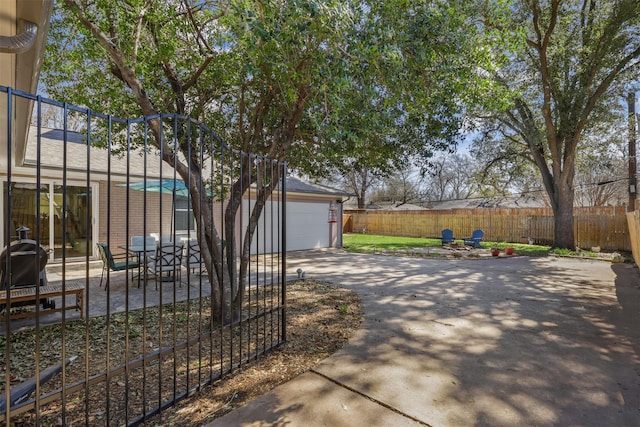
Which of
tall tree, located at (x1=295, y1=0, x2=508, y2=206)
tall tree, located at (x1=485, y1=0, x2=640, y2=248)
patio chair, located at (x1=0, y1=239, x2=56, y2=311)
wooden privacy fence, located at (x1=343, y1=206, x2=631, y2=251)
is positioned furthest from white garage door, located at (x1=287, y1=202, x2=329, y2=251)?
wooden privacy fence, located at (x1=343, y1=206, x2=631, y2=251)

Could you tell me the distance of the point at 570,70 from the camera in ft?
38.7

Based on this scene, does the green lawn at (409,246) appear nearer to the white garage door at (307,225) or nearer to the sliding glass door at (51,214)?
the white garage door at (307,225)

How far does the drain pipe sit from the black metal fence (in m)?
0.51

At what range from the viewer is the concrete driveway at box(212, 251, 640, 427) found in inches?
102

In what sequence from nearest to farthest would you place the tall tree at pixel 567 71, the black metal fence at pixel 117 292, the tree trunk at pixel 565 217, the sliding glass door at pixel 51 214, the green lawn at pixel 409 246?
the black metal fence at pixel 117 292 → the sliding glass door at pixel 51 214 → the tall tree at pixel 567 71 → the tree trunk at pixel 565 217 → the green lawn at pixel 409 246

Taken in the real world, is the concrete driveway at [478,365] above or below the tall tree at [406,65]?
below

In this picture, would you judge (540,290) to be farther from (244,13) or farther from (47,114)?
(47,114)

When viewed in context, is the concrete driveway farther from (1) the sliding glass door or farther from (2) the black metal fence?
(1) the sliding glass door

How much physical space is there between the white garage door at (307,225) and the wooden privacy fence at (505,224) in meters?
9.09

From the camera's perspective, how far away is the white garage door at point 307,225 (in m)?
13.5

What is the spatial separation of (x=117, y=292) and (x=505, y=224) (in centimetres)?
1788

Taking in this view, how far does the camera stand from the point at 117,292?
6.24 metres

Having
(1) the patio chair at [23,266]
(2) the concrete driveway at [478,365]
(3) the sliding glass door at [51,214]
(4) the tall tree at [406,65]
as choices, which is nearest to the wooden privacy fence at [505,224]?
(2) the concrete driveway at [478,365]

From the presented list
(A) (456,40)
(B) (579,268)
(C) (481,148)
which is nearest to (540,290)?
(B) (579,268)
